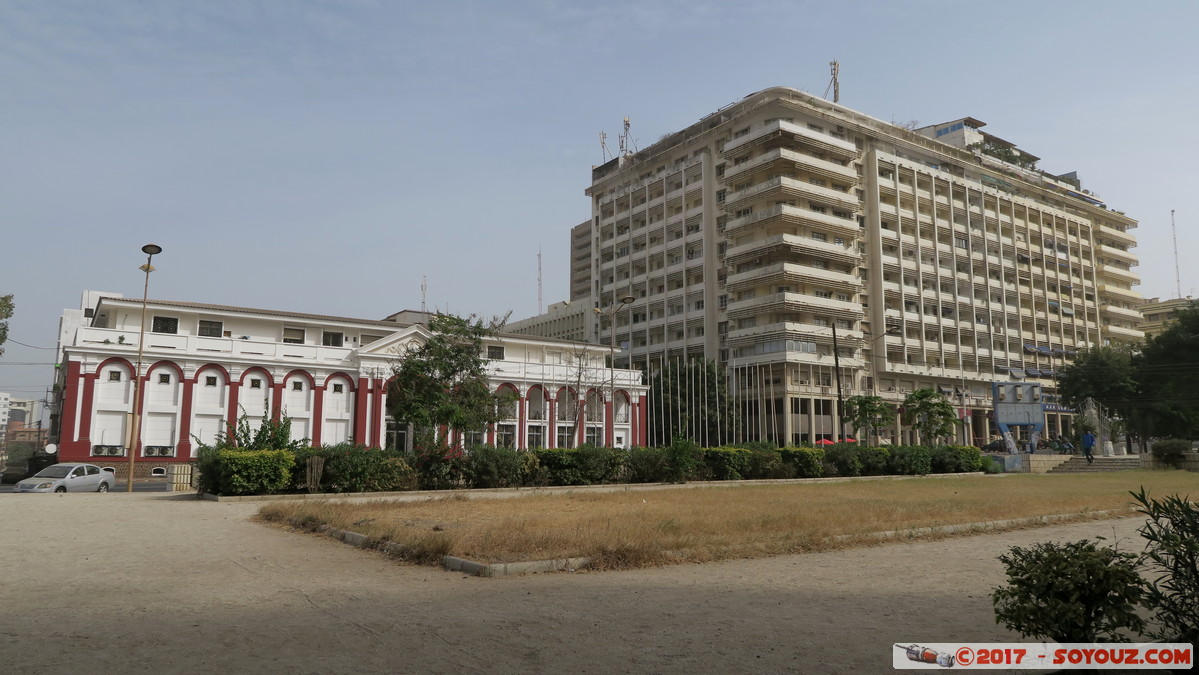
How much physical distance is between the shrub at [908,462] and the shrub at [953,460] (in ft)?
4.74

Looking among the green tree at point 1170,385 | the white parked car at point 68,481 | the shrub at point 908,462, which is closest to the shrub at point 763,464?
the shrub at point 908,462

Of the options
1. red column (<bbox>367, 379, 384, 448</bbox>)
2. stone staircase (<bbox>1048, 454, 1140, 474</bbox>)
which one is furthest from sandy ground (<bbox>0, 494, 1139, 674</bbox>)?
stone staircase (<bbox>1048, 454, 1140, 474</bbox>)

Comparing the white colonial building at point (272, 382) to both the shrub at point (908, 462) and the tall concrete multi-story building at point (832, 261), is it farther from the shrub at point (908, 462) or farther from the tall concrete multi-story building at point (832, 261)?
the shrub at point (908, 462)

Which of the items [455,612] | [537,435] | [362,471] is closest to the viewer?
[455,612]

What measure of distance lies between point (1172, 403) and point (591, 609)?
72.5m

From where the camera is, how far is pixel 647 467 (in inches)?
1224

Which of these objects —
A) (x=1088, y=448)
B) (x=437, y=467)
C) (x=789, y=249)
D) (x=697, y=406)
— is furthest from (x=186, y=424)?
(x=1088, y=448)

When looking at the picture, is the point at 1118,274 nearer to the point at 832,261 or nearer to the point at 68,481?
the point at 832,261

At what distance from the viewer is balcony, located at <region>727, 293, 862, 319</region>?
72.0 metres

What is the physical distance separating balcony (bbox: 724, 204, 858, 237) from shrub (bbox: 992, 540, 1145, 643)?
70.3 m

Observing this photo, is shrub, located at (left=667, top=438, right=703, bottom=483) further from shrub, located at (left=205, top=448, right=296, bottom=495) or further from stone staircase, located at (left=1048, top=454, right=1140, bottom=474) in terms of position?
stone staircase, located at (left=1048, top=454, right=1140, bottom=474)

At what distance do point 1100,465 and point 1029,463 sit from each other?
3988 millimetres

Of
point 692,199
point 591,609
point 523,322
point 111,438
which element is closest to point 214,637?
point 591,609

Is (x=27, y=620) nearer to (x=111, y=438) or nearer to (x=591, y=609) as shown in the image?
(x=591, y=609)
